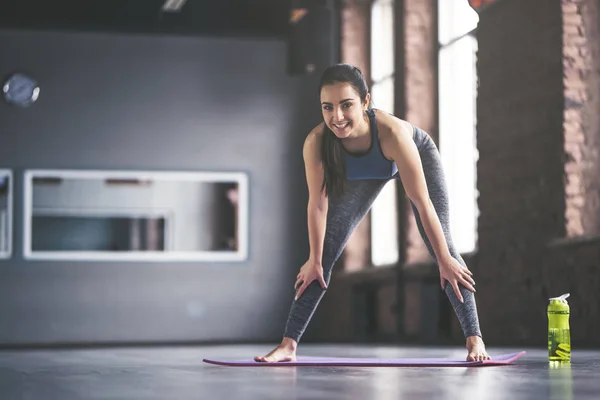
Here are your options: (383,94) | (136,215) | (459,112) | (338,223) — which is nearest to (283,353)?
(338,223)

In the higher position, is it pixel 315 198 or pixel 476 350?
pixel 315 198

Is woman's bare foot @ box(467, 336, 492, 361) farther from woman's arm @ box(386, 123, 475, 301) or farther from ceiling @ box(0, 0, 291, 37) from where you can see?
ceiling @ box(0, 0, 291, 37)

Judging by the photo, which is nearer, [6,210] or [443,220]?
[443,220]

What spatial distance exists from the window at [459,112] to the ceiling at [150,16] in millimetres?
2520

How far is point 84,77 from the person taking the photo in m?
10.5

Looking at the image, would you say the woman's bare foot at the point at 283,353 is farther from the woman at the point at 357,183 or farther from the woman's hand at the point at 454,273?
the woman's hand at the point at 454,273

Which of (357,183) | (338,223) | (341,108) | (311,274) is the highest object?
(341,108)

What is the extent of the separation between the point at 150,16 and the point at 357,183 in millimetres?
6933

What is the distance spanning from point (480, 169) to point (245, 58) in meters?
4.22

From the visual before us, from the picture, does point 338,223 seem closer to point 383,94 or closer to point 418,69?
point 418,69

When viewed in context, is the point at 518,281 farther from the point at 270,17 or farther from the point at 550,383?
the point at 270,17

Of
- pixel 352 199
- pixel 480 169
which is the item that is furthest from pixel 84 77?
pixel 352 199

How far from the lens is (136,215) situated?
1144 centimetres

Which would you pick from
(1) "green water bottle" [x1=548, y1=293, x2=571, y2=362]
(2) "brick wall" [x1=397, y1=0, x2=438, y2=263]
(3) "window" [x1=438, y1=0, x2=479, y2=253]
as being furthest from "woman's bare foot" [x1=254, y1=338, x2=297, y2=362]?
(2) "brick wall" [x1=397, y1=0, x2=438, y2=263]
